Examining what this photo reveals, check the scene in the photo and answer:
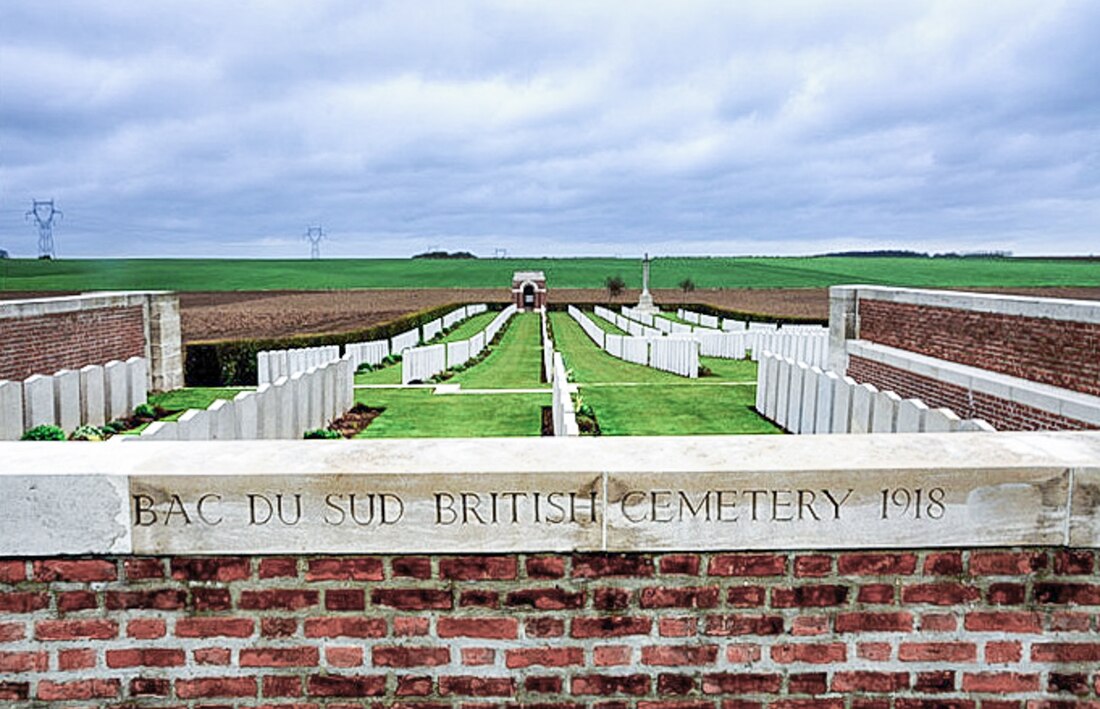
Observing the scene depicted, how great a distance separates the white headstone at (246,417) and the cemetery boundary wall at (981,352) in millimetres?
7652

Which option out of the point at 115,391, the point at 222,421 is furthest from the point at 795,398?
the point at 115,391

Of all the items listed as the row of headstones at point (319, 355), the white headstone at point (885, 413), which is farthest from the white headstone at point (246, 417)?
the white headstone at point (885, 413)

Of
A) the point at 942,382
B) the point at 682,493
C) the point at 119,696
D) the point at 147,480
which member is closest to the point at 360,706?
the point at 119,696

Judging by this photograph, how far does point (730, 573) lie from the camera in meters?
2.42

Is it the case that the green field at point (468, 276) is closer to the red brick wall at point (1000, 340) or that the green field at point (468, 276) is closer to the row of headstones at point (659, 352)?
the row of headstones at point (659, 352)

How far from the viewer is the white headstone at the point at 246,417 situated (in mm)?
7293

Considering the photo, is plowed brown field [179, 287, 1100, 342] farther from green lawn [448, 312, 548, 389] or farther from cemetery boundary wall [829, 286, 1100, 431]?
cemetery boundary wall [829, 286, 1100, 431]

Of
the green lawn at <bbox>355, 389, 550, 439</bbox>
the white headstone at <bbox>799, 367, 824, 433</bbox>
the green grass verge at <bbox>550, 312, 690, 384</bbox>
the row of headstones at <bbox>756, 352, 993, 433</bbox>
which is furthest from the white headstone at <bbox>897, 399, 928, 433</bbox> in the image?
the green grass verge at <bbox>550, 312, 690, 384</bbox>

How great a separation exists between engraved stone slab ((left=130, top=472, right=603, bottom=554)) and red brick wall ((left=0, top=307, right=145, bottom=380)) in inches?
417

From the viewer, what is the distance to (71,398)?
9.40 meters

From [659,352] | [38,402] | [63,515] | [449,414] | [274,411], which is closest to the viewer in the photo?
[63,515]

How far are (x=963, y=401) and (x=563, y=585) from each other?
348 inches

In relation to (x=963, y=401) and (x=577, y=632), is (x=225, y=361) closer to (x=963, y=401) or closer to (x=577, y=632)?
(x=963, y=401)

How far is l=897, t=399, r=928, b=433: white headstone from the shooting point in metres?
7.44
